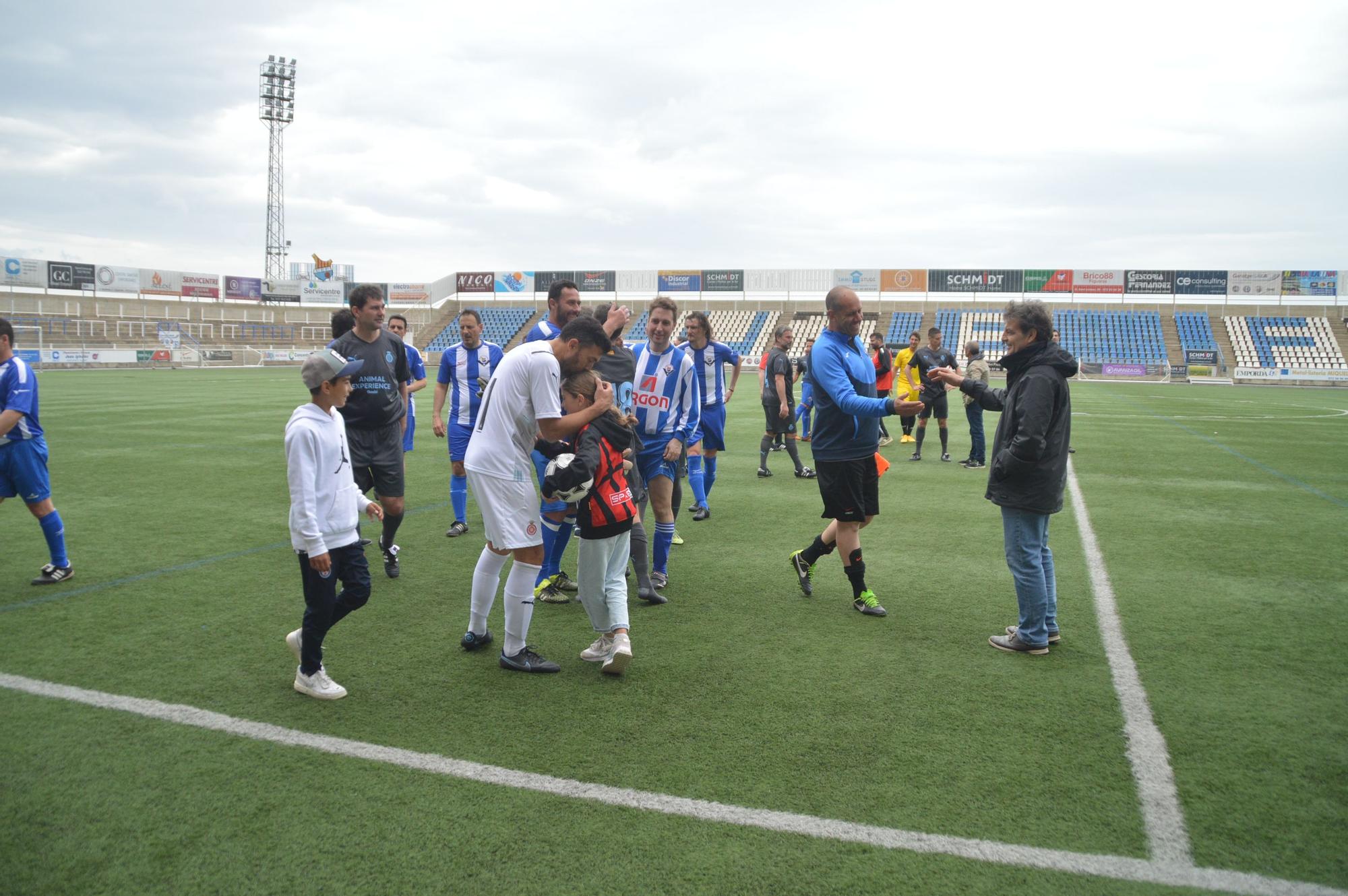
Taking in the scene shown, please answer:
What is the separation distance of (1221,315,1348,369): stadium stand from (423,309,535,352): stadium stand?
175ft

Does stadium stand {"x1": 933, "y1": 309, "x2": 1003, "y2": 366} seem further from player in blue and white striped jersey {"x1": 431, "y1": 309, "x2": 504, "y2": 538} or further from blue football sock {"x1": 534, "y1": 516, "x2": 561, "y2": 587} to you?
blue football sock {"x1": 534, "y1": 516, "x2": 561, "y2": 587}

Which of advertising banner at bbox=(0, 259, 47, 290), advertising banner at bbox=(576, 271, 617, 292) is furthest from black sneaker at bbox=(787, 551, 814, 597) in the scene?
advertising banner at bbox=(0, 259, 47, 290)

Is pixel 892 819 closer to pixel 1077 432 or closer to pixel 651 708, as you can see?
pixel 651 708

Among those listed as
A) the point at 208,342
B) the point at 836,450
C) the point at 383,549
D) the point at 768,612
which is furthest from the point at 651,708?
the point at 208,342

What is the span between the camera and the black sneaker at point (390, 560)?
21.3 ft

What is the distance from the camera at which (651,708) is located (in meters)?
4.06

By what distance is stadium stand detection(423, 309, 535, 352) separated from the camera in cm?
6819

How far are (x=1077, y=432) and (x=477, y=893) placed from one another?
17990 mm

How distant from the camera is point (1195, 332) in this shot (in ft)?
190

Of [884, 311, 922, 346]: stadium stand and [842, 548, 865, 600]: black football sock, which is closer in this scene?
→ [842, 548, 865, 600]: black football sock

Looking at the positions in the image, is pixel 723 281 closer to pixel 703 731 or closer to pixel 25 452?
pixel 25 452

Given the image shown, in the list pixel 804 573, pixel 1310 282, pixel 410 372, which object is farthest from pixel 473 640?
pixel 1310 282

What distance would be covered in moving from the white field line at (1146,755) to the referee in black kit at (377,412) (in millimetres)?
5083

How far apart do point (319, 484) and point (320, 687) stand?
1.07 m
